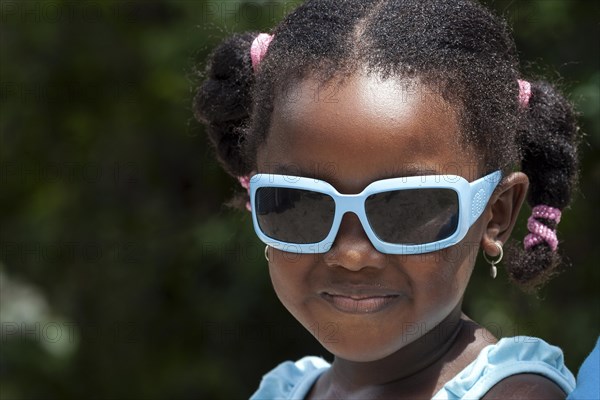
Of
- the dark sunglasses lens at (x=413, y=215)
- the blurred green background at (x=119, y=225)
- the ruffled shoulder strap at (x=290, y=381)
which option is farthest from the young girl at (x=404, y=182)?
the blurred green background at (x=119, y=225)

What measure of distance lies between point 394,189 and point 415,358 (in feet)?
1.53

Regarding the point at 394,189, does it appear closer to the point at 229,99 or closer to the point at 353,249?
the point at 353,249

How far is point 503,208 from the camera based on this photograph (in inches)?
87.1

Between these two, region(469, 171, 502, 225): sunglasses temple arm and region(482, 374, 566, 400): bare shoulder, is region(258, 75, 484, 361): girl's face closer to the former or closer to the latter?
region(469, 171, 502, 225): sunglasses temple arm

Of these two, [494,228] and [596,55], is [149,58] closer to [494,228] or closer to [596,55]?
[596,55]

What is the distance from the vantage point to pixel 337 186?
6.52 ft

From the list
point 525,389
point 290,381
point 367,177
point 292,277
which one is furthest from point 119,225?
point 525,389

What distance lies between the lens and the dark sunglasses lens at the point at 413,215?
Result: 6.44 feet

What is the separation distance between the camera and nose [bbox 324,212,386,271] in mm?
1989

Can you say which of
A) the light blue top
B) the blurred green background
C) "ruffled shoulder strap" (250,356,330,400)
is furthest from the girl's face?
the blurred green background

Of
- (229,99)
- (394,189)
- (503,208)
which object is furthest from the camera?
(229,99)

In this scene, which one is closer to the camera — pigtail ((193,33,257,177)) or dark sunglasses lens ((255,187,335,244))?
dark sunglasses lens ((255,187,335,244))

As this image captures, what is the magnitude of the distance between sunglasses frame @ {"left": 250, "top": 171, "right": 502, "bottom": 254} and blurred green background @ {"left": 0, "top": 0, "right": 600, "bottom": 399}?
5.46ft

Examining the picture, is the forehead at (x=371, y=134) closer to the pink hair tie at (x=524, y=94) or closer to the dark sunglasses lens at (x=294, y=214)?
the dark sunglasses lens at (x=294, y=214)
